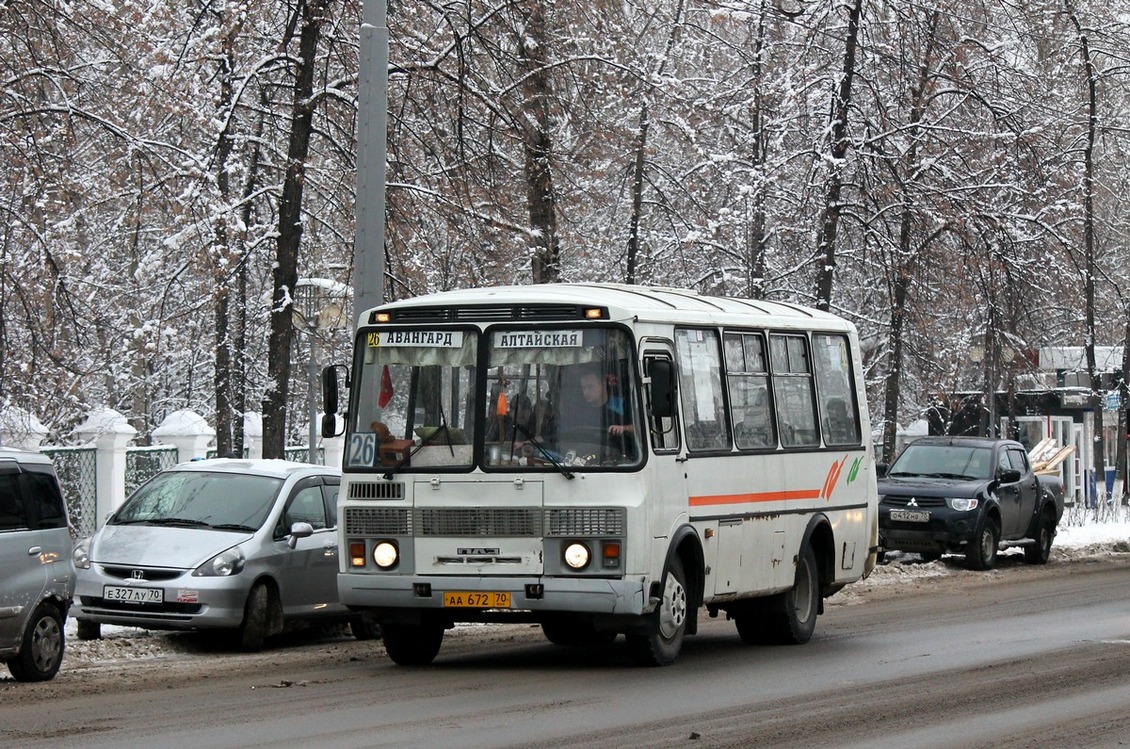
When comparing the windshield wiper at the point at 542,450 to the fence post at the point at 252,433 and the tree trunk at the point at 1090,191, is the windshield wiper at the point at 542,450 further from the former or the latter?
the tree trunk at the point at 1090,191

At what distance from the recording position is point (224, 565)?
15273mm

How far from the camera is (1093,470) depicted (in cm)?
4188

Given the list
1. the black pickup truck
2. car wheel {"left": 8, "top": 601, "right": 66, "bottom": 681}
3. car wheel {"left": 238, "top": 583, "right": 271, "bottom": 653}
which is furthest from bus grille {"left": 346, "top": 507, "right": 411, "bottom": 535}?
the black pickup truck

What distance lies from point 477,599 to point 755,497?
3096mm

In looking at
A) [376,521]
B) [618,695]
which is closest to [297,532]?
[376,521]

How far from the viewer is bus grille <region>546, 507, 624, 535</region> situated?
41.6 feet

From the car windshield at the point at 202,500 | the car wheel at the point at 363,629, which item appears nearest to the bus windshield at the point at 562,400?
the car windshield at the point at 202,500

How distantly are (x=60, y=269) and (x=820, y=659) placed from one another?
9.55 meters

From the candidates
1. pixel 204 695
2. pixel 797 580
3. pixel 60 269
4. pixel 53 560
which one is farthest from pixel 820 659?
pixel 60 269

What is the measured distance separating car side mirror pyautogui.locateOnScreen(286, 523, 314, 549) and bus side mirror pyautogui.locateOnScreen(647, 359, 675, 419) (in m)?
4.36

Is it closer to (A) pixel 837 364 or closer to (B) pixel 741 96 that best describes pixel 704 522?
(A) pixel 837 364

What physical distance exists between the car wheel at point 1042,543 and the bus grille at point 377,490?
1662 centimetres

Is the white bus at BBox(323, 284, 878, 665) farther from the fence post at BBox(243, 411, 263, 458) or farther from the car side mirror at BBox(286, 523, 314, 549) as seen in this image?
the fence post at BBox(243, 411, 263, 458)

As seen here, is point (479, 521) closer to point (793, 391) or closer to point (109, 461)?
point (793, 391)
